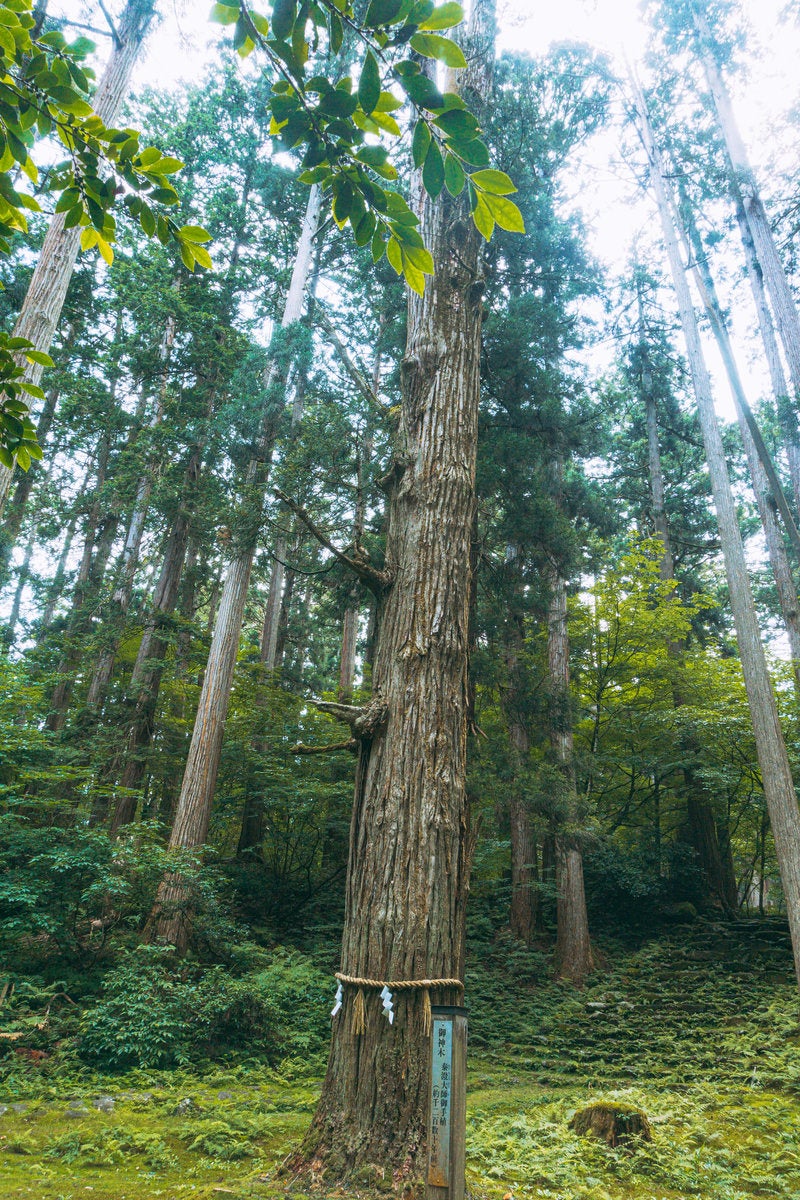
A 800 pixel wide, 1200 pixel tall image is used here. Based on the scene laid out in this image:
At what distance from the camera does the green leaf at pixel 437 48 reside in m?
1.21

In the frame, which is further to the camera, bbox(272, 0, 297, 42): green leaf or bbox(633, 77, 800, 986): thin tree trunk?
bbox(633, 77, 800, 986): thin tree trunk

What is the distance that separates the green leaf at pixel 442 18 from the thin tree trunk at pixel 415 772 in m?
2.19

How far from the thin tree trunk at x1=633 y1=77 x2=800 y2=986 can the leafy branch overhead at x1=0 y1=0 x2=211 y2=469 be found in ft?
24.9

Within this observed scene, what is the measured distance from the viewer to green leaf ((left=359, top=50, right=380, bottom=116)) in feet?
3.99

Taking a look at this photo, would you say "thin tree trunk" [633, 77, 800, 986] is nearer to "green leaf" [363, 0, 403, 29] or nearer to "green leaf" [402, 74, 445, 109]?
"green leaf" [402, 74, 445, 109]

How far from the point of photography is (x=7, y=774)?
9125mm

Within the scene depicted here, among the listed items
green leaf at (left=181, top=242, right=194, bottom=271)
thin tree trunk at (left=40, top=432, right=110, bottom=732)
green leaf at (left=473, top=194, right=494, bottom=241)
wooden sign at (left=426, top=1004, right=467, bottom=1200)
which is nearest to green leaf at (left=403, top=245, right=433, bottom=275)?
green leaf at (left=473, top=194, right=494, bottom=241)

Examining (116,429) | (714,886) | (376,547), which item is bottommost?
(714,886)

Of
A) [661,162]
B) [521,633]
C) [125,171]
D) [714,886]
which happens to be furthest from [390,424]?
[714,886]

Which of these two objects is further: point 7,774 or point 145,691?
point 145,691

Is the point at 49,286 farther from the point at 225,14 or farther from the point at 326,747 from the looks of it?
the point at 225,14

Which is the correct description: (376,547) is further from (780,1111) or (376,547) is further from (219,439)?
(780,1111)

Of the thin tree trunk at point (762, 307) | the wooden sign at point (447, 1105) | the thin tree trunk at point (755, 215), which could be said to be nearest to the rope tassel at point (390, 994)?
the wooden sign at point (447, 1105)

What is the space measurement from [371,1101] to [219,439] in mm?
9635
